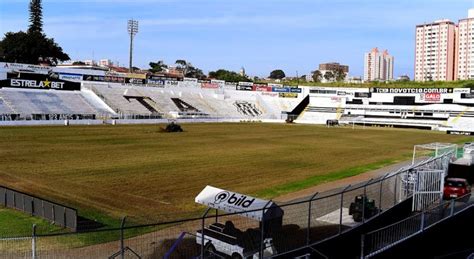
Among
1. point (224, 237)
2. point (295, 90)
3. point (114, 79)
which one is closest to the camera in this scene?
point (224, 237)

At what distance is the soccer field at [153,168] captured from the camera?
69.6 ft

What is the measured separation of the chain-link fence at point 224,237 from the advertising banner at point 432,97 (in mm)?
96766

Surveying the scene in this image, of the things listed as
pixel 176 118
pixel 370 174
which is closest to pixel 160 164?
pixel 370 174

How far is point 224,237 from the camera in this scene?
39.2 ft

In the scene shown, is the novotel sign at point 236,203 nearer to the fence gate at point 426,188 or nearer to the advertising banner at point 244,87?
the fence gate at point 426,188

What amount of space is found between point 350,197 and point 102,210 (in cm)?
972

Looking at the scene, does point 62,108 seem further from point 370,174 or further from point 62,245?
point 62,245

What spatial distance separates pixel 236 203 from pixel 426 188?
957 centimetres

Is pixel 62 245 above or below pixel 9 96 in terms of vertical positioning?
below

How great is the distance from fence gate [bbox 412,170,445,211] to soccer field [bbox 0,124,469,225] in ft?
23.4

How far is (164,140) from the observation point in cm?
5125

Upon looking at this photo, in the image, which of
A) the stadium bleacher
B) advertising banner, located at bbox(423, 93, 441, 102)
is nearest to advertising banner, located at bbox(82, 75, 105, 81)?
the stadium bleacher

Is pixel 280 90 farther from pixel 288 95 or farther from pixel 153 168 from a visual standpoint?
pixel 153 168

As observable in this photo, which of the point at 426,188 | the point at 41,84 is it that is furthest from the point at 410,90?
the point at 426,188
